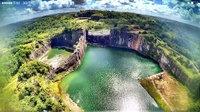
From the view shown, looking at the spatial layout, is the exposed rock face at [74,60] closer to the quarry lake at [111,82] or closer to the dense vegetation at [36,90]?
the quarry lake at [111,82]

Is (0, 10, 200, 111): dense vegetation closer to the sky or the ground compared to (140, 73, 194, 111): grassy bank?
closer to the sky

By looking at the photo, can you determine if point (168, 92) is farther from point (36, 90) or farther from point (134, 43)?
point (134, 43)

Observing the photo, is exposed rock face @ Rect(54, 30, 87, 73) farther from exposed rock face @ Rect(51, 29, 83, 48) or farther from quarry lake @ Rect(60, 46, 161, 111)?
exposed rock face @ Rect(51, 29, 83, 48)

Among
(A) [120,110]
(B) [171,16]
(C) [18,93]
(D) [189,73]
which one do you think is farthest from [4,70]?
(B) [171,16]

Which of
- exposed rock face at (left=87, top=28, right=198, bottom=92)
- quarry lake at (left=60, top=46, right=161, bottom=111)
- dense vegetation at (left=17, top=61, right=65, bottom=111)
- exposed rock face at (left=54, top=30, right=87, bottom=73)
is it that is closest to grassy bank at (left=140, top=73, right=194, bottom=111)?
quarry lake at (left=60, top=46, right=161, bottom=111)

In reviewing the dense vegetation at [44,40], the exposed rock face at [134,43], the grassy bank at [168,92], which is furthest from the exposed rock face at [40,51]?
the grassy bank at [168,92]

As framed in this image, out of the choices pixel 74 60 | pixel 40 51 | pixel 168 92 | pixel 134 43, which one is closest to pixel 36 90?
pixel 74 60
